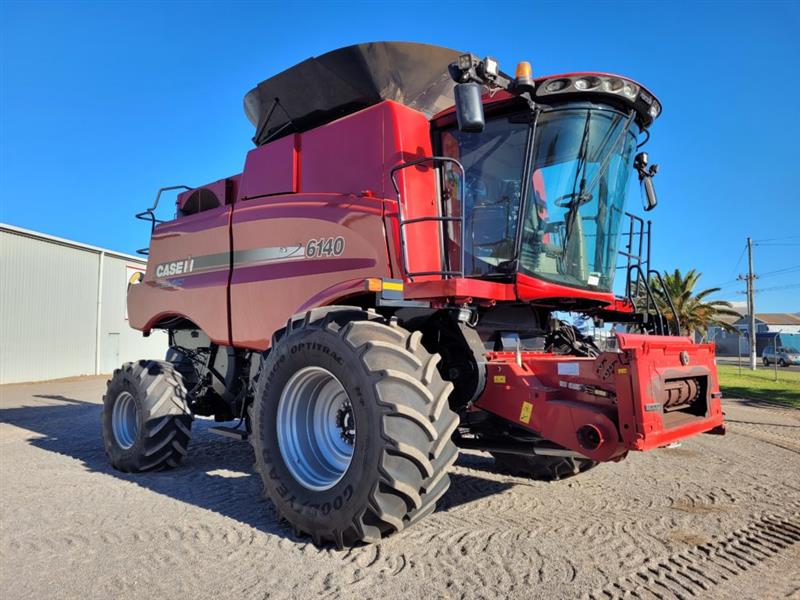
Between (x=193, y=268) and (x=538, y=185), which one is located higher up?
(x=538, y=185)

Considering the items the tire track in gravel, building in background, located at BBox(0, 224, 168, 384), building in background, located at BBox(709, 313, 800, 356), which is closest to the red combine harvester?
the tire track in gravel

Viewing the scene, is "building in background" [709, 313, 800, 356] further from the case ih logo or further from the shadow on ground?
the case ih logo

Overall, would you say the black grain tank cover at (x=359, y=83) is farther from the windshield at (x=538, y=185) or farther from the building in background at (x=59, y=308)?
the building in background at (x=59, y=308)

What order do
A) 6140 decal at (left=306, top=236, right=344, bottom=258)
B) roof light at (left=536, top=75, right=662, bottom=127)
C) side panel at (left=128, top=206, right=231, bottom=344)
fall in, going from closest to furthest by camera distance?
roof light at (left=536, top=75, right=662, bottom=127) → 6140 decal at (left=306, top=236, right=344, bottom=258) → side panel at (left=128, top=206, right=231, bottom=344)

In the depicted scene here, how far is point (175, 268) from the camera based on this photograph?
22.6 feet

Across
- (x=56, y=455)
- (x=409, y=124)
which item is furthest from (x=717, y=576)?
(x=56, y=455)

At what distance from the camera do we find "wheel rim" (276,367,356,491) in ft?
14.0

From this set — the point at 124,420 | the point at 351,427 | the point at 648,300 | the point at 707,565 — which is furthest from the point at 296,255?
the point at 707,565

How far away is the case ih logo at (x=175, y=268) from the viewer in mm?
6648

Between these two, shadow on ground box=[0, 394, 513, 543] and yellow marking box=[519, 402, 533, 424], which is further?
shadow on ground box=[0, 394, 513, 543]

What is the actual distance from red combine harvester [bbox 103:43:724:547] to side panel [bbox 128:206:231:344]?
47mm

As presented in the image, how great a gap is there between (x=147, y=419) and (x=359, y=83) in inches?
156

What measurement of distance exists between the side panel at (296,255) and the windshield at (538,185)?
2.43 ft

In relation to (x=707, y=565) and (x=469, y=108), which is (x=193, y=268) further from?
(x=707, y=565)
